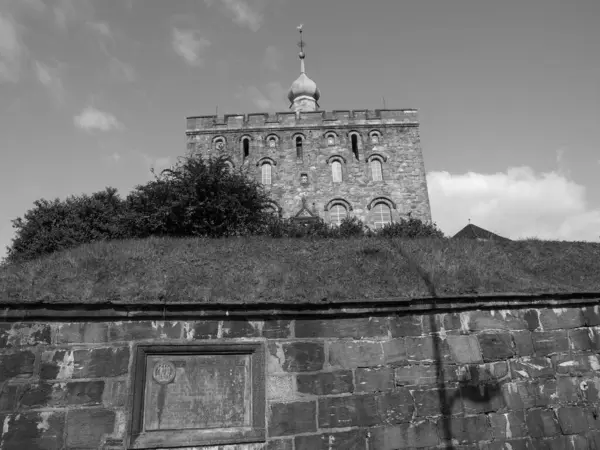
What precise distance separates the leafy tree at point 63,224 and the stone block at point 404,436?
18.9 m

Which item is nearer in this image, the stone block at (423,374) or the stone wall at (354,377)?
the stone wall at (354,377)

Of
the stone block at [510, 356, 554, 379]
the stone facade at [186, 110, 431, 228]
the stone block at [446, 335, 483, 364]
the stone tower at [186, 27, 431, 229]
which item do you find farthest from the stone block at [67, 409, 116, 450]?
the stone facade at [186, 110, 431, 228]

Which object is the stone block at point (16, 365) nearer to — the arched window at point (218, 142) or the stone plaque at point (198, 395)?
the stone plaque at point (198, 395)

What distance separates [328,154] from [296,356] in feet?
86.2

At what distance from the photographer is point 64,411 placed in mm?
5238

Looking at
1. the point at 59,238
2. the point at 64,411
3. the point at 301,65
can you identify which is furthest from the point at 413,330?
the point at 301,65

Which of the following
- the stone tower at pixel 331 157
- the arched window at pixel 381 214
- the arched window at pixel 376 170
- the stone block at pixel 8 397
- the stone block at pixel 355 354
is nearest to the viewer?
the stone block at pixel 8 397

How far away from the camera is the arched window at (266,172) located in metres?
30.3

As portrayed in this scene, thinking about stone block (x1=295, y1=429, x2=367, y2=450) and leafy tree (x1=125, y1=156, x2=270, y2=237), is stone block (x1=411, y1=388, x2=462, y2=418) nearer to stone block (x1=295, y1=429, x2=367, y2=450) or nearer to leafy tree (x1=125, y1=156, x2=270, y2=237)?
stone block (x1=295, y1=429, x2=367, y2=450)

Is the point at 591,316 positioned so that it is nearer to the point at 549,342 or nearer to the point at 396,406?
the point at 549,342

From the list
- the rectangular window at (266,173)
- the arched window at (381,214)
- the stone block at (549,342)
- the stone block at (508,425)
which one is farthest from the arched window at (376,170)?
the stone block at (508,425)

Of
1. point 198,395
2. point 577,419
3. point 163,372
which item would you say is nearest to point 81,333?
point 163,372

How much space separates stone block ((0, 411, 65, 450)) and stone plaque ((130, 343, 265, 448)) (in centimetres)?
92

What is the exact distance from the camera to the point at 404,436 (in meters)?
5.73
